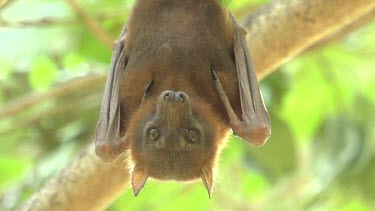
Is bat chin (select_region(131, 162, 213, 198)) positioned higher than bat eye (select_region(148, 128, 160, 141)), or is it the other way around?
bat eye (select_region(148, 128, 160, 141))

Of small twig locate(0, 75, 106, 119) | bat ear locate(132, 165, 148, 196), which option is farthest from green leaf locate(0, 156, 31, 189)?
bat ear locate(132, 165, 148, 196)

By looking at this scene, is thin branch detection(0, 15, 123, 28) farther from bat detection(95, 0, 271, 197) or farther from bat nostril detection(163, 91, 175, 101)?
bat nostril detection(163, 91, 175, 101)

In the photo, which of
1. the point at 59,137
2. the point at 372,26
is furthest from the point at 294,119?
the point at 59,137

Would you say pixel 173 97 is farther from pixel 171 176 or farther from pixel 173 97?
pixel 171 176

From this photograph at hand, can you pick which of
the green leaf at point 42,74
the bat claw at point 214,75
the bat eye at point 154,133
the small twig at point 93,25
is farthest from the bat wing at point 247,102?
the green leaf at point 42,74

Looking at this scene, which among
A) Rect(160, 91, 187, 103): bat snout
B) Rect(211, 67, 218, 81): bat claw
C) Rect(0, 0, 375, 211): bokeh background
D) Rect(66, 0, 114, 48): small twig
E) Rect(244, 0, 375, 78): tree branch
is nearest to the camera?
Rect(160, 91, 187, 103): bat snout

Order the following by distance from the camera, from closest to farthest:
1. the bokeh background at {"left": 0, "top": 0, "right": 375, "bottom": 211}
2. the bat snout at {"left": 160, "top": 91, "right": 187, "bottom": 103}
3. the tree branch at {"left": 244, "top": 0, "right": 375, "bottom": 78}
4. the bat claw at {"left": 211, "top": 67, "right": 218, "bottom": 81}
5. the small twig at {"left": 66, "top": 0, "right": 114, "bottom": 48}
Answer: the bat snout at {"left": 160, "top": 91, "right": 187, "bottom": 103} < the bat claw at {"left": 211, "top": 67, "right": 218, "bottom": 81} < the tree branch at {"left": 244, "top": 0, "right": 375, "bottom": 78} < the small twig at {"left": 66, "top": 0, "right": 114, "bottom": 48} < the bokeh background at {"left": 0, "top": 0, "right": 375, "bottom": 211}

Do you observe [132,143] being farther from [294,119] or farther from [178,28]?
[294,119]

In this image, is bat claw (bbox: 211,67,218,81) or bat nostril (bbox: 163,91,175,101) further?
bat claw (bbox: 211,67,218,81)
